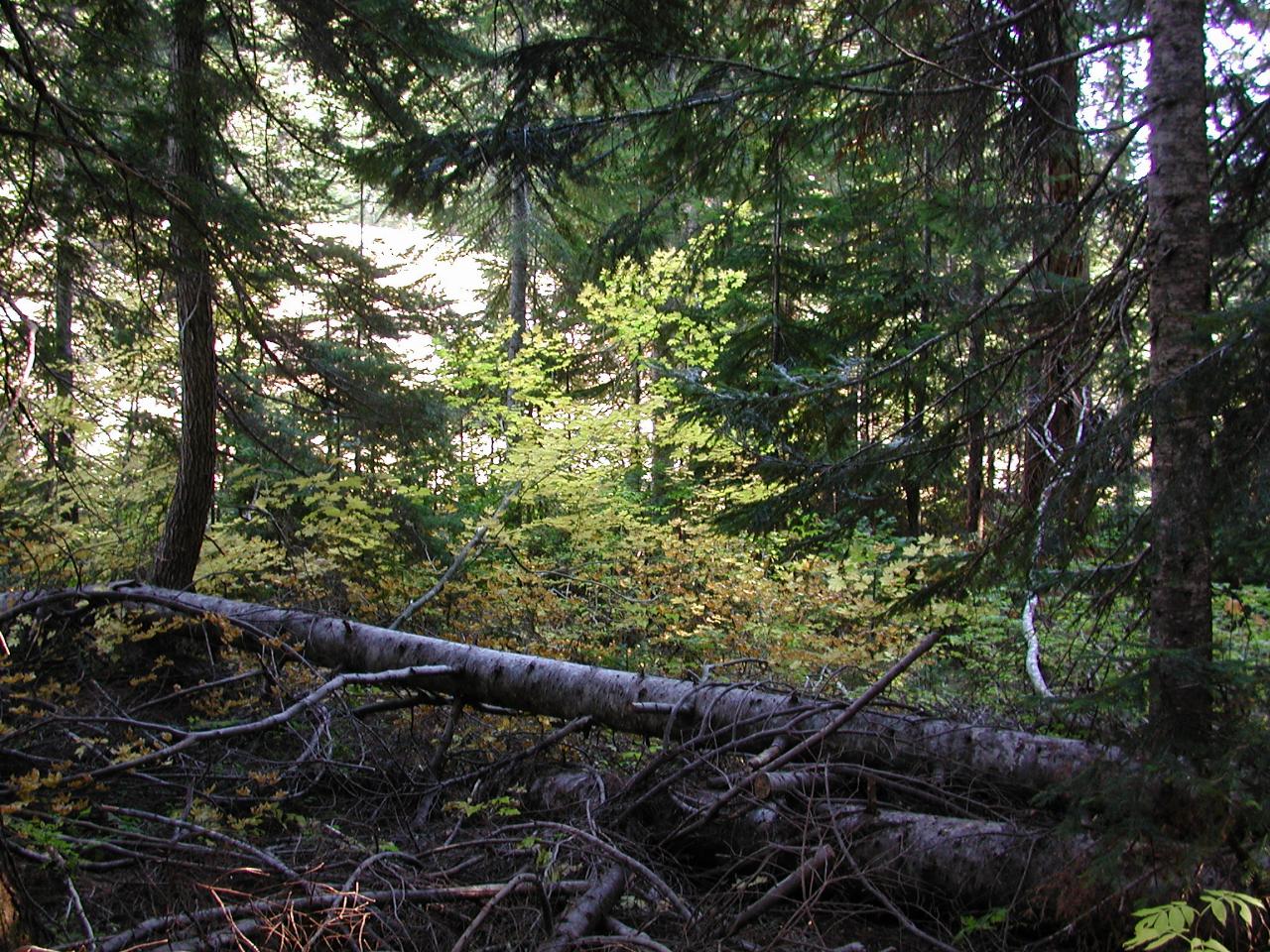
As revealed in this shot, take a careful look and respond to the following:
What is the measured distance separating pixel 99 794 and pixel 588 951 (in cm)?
329

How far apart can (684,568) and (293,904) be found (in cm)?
658

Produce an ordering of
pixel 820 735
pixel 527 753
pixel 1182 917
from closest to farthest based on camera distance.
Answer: pixel 1182 917, pixel 820 735, pixel 527 753

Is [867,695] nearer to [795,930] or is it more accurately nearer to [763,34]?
[795,930]

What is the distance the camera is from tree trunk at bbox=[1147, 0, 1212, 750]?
120 inches

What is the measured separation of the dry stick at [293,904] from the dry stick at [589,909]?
3.4 inches

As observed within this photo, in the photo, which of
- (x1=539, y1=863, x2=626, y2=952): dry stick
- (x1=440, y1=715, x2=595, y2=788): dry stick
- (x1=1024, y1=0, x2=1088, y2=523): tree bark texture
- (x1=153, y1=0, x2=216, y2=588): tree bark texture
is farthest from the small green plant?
(x1=153, y1=0, x2=216, y2=588): tree bark texture

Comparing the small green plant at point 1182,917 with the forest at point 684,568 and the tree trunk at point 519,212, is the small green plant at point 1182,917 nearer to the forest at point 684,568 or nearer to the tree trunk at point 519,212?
the forest at point 684,568

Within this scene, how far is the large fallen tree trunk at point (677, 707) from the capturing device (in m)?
4.03

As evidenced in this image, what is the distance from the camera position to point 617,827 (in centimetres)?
409

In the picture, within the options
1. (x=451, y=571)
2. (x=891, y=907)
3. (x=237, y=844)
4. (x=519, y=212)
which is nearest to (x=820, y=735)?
(x=891, y=907)

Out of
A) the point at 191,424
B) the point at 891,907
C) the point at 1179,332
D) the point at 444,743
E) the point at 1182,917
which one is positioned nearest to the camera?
the point at 1182,917

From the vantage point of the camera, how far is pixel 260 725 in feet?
13.7

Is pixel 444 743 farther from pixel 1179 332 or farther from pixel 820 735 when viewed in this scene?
pixel 1179 332

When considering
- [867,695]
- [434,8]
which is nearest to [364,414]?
[434,8]
